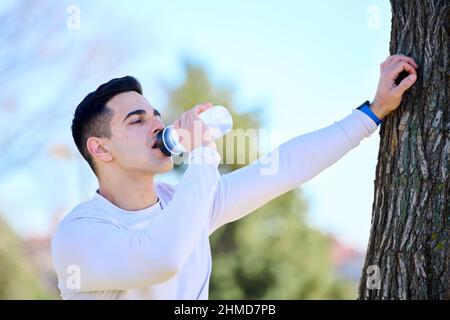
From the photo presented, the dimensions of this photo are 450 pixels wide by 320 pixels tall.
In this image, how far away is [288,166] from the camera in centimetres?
364

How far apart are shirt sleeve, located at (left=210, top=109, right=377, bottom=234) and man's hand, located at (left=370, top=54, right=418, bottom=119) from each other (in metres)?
0.09

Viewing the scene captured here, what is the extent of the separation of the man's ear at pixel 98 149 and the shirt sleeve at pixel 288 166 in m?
0.60

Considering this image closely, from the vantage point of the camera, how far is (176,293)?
3.53 m

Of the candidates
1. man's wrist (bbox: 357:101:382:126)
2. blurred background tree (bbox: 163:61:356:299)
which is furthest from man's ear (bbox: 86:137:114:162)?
blurred background tree (bbox: 163:61:356:299)

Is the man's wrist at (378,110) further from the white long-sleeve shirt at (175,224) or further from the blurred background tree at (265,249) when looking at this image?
the blurred background tree at (265,249)

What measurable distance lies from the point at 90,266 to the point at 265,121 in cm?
973

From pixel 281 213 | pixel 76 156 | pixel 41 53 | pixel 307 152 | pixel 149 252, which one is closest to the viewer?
pixel 149 252

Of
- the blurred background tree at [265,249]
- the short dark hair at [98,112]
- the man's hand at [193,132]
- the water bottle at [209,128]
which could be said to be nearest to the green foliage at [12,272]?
the blurred background tree at [265,249]

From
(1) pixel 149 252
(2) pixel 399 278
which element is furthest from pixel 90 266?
(2) pixel 399 278

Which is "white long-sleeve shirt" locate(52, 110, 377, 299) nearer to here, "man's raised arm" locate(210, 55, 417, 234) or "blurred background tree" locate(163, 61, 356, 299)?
"man's raised arm" locate(210, 55, 417, 234)

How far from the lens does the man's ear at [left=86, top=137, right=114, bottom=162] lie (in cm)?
381

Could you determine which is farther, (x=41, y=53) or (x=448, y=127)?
(x=41, y=53)

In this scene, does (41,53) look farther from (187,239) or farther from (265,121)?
(187,239)

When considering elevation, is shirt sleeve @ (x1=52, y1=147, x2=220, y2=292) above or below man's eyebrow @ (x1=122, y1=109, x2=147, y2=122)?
below
